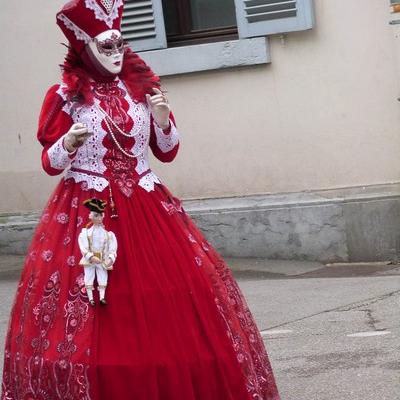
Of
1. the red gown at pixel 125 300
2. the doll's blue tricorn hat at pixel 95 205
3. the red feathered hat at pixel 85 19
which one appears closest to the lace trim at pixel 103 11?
the red feathered hat at pixel 85 19

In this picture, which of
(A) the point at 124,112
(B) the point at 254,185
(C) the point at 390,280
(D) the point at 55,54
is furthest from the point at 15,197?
(A) the point at 124,112

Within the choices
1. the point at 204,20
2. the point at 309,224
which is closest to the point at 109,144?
the point at 309,224

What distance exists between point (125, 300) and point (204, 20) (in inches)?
216

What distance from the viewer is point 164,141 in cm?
498

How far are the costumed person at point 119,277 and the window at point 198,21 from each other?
470cm

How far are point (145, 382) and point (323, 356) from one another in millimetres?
1961

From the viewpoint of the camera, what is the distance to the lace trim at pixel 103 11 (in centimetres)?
479

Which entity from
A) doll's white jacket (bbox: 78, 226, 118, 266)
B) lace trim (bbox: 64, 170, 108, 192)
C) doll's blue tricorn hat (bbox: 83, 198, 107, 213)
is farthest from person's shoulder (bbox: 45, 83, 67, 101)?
doll's white jacket (bbox: 78, 226, 118, 266)

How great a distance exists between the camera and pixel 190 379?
14.9 ft

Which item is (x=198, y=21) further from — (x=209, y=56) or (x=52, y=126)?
(x=52, y=126)

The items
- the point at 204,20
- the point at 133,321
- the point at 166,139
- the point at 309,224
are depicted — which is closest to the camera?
the point at 133,321

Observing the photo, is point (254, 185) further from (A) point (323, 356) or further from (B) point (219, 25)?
(A) point (323, 356)

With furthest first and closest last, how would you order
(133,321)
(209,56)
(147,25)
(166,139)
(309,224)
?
(147,25), (209,56), (309,224), (166,139), (133,321)

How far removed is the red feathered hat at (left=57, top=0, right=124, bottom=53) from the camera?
4.79m
